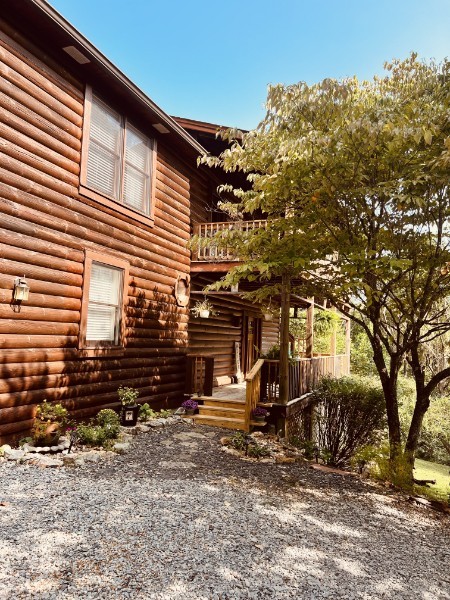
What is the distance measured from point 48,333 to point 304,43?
1231cm

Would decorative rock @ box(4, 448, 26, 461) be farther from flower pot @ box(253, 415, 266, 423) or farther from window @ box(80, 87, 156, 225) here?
flower pot @ box(253, 415, 266, 423)

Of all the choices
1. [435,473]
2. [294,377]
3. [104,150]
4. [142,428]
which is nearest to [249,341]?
[294,377]

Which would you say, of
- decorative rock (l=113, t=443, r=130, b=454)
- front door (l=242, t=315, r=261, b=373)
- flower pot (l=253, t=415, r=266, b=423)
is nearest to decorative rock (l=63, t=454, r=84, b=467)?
decorative rock (l=113, t=443, r=130, b=454)

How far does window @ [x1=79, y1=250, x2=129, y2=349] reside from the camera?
7.41 m

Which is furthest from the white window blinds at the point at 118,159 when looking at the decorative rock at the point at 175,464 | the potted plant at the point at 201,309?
the decorative rock at the point at 175,464

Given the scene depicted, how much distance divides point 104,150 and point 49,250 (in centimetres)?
266

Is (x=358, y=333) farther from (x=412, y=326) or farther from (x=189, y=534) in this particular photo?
(x=189, y=534)

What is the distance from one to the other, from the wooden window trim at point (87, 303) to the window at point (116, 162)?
1085 mm

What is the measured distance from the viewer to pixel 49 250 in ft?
21.8

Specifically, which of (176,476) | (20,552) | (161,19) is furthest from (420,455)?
(161,19)

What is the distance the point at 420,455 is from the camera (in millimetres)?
17922

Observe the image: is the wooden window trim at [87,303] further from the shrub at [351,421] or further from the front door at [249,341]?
the front door at [249,341]

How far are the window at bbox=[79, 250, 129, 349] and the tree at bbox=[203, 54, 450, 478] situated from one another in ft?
8.10

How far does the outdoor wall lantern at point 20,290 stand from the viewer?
5.89 meters
